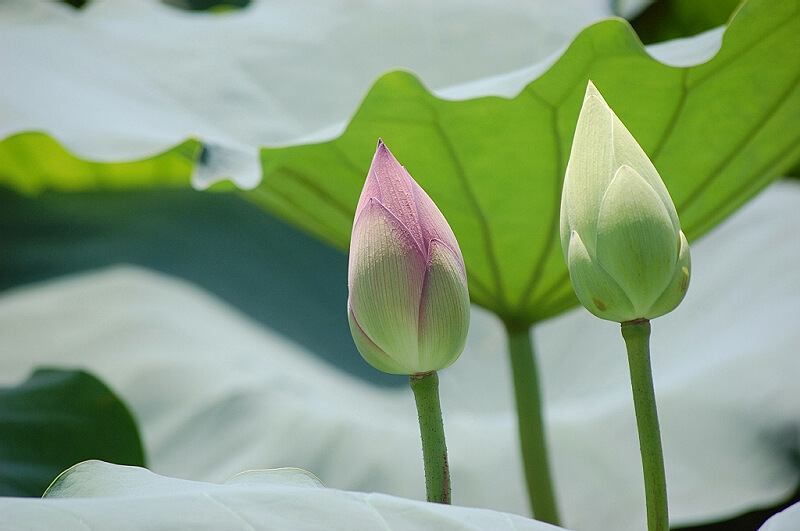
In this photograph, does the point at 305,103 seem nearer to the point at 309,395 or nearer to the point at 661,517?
the point at 309,395

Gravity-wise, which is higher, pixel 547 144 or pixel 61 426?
pixel 547 144

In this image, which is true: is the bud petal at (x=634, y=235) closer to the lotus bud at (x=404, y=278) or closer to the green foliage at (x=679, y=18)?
the lotus bud at (x=404, y=278)

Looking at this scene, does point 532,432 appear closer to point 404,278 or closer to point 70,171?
point 404,278

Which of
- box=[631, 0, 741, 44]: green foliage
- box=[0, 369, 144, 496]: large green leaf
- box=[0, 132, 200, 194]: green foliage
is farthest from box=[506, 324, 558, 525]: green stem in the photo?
box=[631, 0, 741, 44]: green foliage

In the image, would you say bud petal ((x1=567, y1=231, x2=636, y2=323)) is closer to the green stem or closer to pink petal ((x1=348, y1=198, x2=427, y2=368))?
pink petal ((x1=348, y1=198, x2=427, y2=368))

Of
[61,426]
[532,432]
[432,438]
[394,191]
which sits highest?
[394,191]

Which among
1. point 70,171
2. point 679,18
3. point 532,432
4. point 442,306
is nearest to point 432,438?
point 442,306

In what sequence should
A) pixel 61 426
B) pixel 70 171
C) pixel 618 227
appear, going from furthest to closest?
pixel 70 171, pixel 61 426, pixel 618 227
